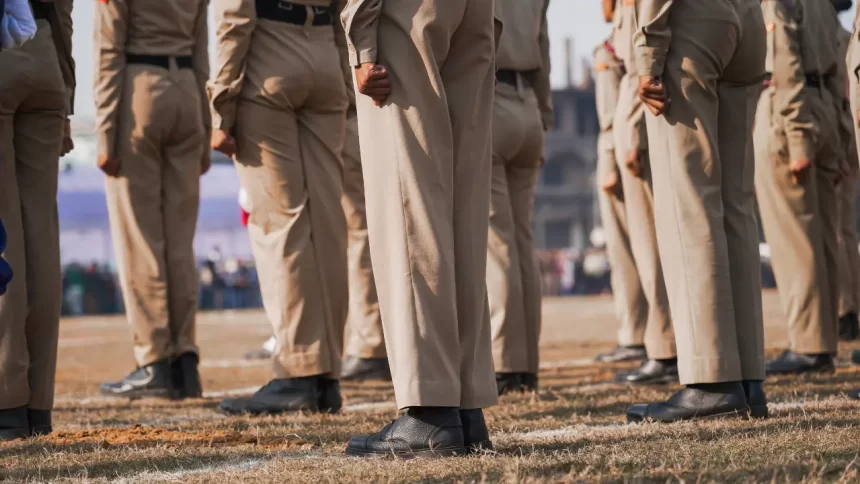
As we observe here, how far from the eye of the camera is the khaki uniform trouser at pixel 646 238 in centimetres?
777

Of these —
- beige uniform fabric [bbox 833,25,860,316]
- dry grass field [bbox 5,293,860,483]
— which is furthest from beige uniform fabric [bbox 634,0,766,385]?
beige uniform fabric [bbox 833,25,860,316]

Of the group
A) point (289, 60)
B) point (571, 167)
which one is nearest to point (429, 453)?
point (289, 60)

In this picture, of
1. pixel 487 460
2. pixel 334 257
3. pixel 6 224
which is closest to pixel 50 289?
pixel 6 224

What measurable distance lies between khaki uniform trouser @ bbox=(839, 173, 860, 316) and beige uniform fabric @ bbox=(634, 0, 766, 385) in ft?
18.4

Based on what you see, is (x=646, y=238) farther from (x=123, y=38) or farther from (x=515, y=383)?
(x=123, y=38)

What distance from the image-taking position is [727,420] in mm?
4820

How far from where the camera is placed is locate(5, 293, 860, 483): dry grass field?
3.53 m

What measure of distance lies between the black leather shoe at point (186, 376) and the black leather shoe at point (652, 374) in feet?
7.66

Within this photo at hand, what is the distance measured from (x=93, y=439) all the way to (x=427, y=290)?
5.12 feet

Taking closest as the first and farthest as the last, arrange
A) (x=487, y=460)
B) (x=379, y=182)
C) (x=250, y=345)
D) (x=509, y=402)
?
(x=487, y=460) < (x=379, y=182) < (x=509, y=402) < (x=250, y=345)

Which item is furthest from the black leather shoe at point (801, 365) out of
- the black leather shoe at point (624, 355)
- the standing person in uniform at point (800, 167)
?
the black leather shoe at point (624, 355)

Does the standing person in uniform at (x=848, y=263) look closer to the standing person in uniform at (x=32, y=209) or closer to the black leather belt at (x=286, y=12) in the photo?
the black leather belt at (x=286, y=12)

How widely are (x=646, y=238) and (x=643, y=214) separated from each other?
17cm

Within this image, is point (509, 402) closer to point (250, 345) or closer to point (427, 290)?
point (427, 290)
